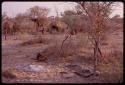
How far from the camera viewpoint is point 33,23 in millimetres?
25375

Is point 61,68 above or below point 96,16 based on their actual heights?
below

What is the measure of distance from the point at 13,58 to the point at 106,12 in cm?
349

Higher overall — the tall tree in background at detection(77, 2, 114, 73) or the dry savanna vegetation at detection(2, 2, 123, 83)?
the tall tree in background at detection(77, 2, 114, 73)

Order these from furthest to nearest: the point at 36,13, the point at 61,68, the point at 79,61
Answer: the point at 36,13, the point at 79,61, the point at 61,68

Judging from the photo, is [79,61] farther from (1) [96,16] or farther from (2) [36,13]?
(2) [36,13]

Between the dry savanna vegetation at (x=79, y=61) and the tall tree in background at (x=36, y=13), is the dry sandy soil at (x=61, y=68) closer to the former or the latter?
the dry savanna vegetation at (x=79, y=61)

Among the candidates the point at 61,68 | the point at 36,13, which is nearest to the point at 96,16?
the point at 61,68

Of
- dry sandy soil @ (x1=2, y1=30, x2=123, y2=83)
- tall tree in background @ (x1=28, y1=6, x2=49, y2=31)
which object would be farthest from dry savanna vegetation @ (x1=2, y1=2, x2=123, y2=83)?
tall tree in background @ (x1=28, y1=6, x2=49, y2=31)

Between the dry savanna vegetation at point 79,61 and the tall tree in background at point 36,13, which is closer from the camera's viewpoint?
the dry savanna vegetation at point 79,61

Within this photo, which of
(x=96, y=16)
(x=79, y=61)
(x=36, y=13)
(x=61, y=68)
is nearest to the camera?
(x=61, y=68)

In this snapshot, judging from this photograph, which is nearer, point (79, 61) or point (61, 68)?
point (61, 68)

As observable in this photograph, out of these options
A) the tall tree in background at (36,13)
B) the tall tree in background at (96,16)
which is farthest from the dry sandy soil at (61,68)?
the tall tree in background at (36,13)

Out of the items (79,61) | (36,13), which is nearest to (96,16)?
(79,61)

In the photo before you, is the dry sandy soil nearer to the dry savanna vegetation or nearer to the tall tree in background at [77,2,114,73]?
the dry savanna vegetation
